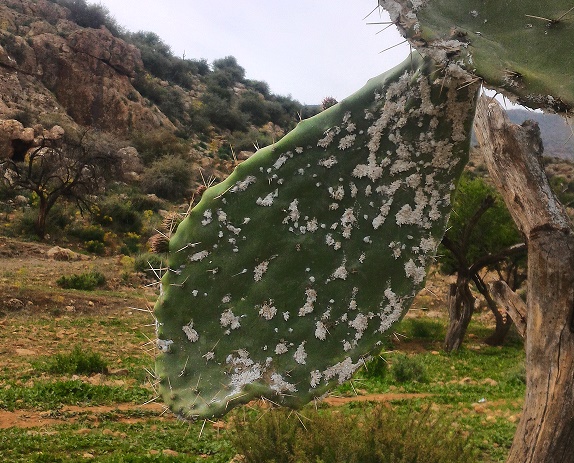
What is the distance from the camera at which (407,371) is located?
8.79 m

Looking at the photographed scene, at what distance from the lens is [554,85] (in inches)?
48.6

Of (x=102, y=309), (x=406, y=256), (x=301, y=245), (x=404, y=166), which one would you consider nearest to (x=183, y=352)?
(x=301, y=245)

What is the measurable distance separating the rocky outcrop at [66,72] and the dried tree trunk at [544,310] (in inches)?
961

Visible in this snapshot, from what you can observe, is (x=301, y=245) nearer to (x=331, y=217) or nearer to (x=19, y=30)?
(x=331, y=217)

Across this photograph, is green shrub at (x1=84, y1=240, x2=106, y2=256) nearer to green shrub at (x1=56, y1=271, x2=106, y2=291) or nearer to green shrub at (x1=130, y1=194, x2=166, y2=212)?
green shrub at (x1=56, y1=271, x2=106, y2=291)

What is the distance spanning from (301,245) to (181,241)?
357 millimetres

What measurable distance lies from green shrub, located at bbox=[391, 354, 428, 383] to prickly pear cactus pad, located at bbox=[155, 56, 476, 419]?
7404 millimetres

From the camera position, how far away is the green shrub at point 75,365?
7125 millimetres

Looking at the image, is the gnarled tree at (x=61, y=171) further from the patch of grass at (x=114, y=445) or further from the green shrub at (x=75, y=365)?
the patch of grass at (x=114, y=445)

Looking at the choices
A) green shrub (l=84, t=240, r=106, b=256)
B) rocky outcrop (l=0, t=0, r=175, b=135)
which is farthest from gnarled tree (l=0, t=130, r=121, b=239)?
rocky outcrop (l=0, t=0, r=175, b=135)

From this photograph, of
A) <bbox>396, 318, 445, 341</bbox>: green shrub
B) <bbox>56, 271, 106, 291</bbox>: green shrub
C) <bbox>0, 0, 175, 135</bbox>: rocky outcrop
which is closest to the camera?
<bbox>56, 271, 106, 291</bbox>: green shrub

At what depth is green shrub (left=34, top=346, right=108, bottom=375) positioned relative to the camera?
7125mm

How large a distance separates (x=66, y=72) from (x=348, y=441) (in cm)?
2852

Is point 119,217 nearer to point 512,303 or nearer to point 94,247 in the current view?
point 94,247
